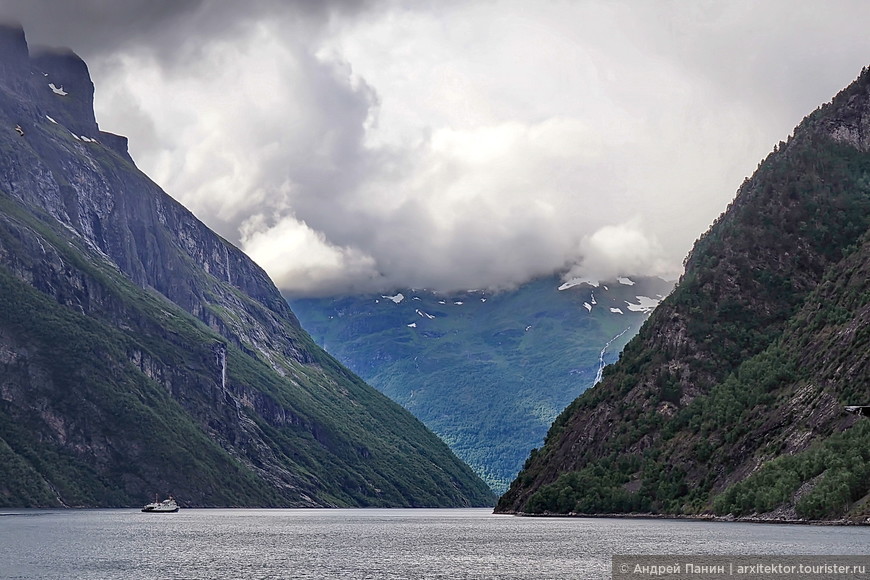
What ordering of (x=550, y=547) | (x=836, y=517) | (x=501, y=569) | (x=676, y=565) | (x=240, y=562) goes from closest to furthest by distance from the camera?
(x=676, y=565), (x=501, y=569), (x=240, y=562), (x=550, y=547), (x=836, y=517)

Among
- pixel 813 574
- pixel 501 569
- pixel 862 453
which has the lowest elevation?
pixel 813 574

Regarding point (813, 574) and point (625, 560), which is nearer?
point (813, 574)

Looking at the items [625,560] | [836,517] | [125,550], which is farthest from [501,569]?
[836,517]

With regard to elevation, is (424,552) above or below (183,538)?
below

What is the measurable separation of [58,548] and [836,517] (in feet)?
409

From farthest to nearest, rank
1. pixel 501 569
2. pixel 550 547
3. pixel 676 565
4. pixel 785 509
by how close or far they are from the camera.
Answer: pixel 785 509 < pixel 550 547 < pixel 501 569 < pixel 676 565

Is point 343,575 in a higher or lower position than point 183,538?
lower

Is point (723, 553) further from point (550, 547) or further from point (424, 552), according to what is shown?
point (424, 552)

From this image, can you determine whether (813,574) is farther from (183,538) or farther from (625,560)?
(183,538)

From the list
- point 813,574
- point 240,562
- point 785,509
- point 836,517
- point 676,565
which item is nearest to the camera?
point 813,574

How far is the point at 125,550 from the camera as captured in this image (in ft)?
534

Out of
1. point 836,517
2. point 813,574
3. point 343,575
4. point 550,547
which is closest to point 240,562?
point 343,575

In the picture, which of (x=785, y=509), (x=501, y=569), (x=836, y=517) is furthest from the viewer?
(x=785, y=509)

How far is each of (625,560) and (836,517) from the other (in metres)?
70.0
